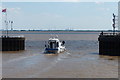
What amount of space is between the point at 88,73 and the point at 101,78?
3.13 meters

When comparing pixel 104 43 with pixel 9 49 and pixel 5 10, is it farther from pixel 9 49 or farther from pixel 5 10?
pixel 5 10

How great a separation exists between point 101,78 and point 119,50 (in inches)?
851

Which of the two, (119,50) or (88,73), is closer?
(88,73)

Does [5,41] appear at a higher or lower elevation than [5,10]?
lower

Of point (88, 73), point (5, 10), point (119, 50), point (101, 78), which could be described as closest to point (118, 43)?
point (119, 50)

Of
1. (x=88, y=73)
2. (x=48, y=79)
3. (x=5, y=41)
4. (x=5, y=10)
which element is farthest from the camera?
(x=5, y=10)

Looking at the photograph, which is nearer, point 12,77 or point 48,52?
point 12,77

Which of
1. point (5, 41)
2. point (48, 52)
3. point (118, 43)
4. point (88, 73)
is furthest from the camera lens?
point (5, 41)

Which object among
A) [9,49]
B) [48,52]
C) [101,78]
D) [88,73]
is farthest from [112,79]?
[9,49]

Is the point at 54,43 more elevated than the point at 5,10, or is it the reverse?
the point at 5,10

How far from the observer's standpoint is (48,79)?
73.3 ft

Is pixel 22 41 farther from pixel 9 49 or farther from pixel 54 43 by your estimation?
pixel 54 43

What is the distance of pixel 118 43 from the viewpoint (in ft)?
143

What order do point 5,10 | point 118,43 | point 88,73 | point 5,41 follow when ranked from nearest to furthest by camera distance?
point 88,73
point 118,43
point 5,41
point 5,10
